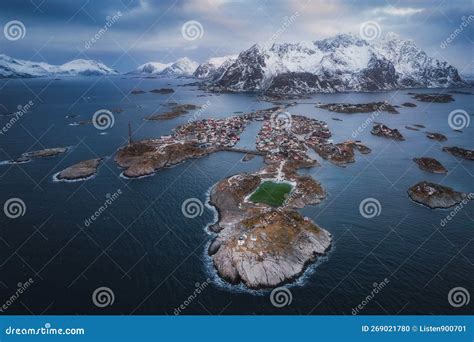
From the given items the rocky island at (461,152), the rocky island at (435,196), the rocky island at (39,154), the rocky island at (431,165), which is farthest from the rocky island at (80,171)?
the rocky island at (461,152)

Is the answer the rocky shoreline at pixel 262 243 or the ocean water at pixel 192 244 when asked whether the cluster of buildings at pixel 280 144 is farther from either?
the rocky shoreline at pixel 262 243

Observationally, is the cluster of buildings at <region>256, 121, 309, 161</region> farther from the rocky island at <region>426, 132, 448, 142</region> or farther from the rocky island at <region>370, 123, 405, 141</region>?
the rocky island at <region>426, 132, 448, 142</region>

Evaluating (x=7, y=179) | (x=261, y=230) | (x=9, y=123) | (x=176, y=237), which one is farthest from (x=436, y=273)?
(x=9, y=123)

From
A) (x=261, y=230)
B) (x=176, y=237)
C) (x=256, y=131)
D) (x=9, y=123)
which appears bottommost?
(x=9, y=123)

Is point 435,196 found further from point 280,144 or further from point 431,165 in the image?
point 280,144

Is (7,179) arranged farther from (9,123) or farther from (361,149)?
(361,149)

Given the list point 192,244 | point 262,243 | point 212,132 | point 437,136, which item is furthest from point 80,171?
point 437,136
